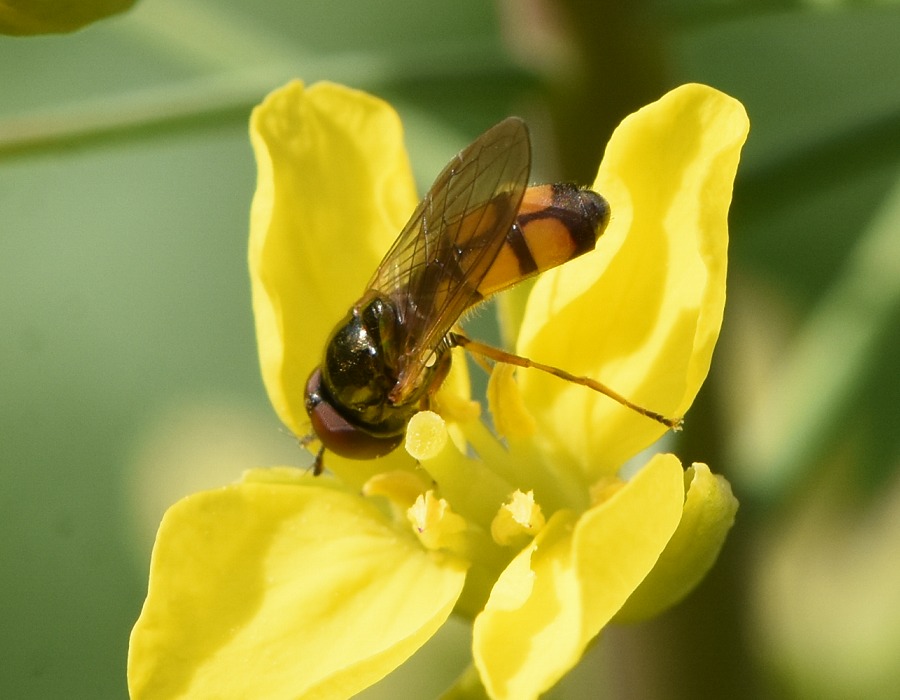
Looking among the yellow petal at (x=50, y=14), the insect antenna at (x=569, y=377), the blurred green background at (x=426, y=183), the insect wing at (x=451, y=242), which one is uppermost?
the yellow petal at (x=50, y=14)

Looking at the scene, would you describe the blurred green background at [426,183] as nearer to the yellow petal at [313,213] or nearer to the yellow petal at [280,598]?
the yellow petal at [313,213]

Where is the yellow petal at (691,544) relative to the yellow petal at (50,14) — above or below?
below

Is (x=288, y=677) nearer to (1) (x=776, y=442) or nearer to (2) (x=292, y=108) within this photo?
(2) (x=292, y=108)

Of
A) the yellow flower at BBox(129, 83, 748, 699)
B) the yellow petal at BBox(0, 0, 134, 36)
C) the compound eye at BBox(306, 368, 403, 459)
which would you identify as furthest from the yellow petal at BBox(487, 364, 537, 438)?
the yellow petal at BBox(0, 0, 134, 36)

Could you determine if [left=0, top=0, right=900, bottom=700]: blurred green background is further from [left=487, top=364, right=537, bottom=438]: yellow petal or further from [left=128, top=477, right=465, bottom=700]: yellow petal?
[left=128, top=477, right=465, bottom=700]: yellow petal

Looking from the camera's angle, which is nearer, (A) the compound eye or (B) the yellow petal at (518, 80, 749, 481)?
(B) the yellow petal at (518, 80, 749, 481)

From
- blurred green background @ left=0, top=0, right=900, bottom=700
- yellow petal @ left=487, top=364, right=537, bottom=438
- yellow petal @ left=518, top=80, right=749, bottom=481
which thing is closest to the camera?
yellow petal @ left=518, top=80, right=749, bottom=481

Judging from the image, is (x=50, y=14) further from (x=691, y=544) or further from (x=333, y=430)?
(x=691, y=544)

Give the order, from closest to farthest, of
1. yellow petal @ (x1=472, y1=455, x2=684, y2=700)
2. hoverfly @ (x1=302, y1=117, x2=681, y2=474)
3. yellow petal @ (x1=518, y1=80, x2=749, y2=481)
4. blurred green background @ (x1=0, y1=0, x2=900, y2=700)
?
yellow petal @ (x1=472, y1=455, x2=684, y2=700)
yellow petal @ (x1=518, y1=80, x2=749, y2=481)
hoverfly @ (x1=302, y1=117, x2=681, y2=474)
blurred green background @ (x1=0, y1=0, x2=900, y2=700)

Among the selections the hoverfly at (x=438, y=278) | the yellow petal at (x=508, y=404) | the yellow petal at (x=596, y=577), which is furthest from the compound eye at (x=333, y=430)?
the yellow petal at (x=596, y=577)
